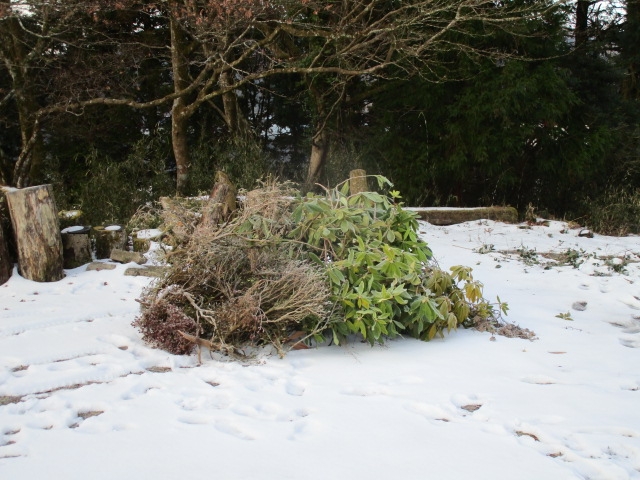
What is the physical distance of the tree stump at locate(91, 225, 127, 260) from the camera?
18.4 ft

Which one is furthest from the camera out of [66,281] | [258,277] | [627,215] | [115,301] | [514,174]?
[514,174]

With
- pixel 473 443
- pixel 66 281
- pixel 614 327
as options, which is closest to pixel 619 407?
pixel 473 443

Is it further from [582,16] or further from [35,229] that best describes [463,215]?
[35,229]

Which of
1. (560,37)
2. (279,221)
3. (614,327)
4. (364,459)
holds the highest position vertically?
(560,37)

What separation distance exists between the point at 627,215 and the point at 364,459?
23.6ft

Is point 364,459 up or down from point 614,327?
up

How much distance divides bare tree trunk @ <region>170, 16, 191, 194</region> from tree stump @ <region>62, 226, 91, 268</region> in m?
2.88

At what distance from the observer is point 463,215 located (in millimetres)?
8039

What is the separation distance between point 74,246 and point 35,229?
0.48 m

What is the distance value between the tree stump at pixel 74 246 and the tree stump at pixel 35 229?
321 mm

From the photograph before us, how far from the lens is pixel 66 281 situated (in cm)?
504

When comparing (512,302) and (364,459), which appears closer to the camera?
(364,459)

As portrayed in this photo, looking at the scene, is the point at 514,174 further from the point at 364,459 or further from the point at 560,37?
the point at 364,459

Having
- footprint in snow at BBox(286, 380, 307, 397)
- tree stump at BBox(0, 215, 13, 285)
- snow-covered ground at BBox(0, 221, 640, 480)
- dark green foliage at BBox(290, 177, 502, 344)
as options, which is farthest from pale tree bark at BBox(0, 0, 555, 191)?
footprint in snow at BBox(286, 380, 307, 397)
